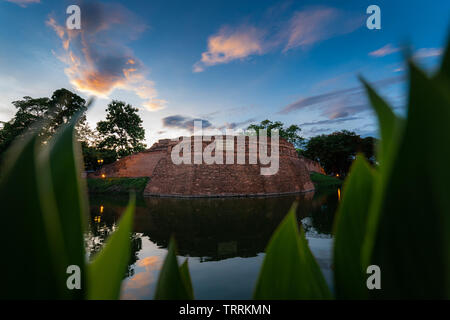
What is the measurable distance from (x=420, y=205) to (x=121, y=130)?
30123 millimetres

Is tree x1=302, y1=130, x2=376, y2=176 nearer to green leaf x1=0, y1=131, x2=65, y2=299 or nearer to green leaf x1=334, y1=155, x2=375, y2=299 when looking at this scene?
green leaf x1=334, y1=155, x2=375, y2=299

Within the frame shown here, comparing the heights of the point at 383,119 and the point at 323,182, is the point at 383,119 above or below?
above

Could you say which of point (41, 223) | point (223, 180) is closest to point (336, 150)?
point (223, 180)

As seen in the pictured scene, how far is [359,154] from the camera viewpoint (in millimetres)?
323

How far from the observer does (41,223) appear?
0.18 metres

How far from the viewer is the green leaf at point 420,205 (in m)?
0.15

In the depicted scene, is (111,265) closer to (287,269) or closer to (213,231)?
(287,269)

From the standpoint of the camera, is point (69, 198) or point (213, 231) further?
point (213, 231)

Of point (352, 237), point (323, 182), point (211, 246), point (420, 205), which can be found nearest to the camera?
point (420, 205)

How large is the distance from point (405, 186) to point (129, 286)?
3788 mm

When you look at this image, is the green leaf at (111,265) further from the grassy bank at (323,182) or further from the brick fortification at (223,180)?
the grassy bank at (323,182)

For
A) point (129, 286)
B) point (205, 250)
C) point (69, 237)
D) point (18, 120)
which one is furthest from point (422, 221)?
point (18, 120)
